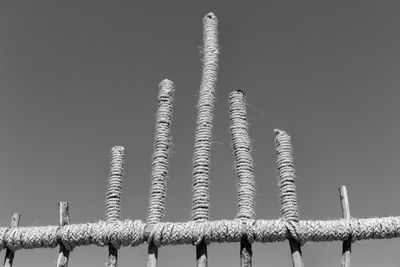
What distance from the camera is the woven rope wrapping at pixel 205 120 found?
301 cm

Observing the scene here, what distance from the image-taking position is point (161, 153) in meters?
3.18

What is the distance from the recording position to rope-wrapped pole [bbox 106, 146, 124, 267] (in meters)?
3.01

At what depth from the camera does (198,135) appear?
3.20m

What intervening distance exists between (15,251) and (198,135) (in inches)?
47.7

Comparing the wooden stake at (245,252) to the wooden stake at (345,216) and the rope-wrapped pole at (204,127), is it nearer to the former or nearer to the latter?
the rope-wrapped pole at (204,127)

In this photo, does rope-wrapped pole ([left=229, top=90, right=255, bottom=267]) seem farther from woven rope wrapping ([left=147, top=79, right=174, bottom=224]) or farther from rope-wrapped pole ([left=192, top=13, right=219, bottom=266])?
Result: woven rope wrapping ([left=147, top=79, right=174, bottom=224])

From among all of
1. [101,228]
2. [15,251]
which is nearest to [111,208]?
[101,228]

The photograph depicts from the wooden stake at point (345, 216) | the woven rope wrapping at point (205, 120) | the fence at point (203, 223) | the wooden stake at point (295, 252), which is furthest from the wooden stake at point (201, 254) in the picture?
the wooden stake at point (345, 216)

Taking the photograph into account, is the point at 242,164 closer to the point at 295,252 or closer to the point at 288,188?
the point at 288,188

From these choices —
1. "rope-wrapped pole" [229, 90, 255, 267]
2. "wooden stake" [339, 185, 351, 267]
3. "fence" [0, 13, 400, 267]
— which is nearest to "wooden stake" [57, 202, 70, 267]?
"fence" [0, 13, 400, 267]

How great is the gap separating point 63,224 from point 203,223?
792mm

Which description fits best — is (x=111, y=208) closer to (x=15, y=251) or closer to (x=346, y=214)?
(x=15, y=251)

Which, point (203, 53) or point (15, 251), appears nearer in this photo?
point (15, 251)

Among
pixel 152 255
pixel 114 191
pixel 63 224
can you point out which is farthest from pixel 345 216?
pixel 63 224
